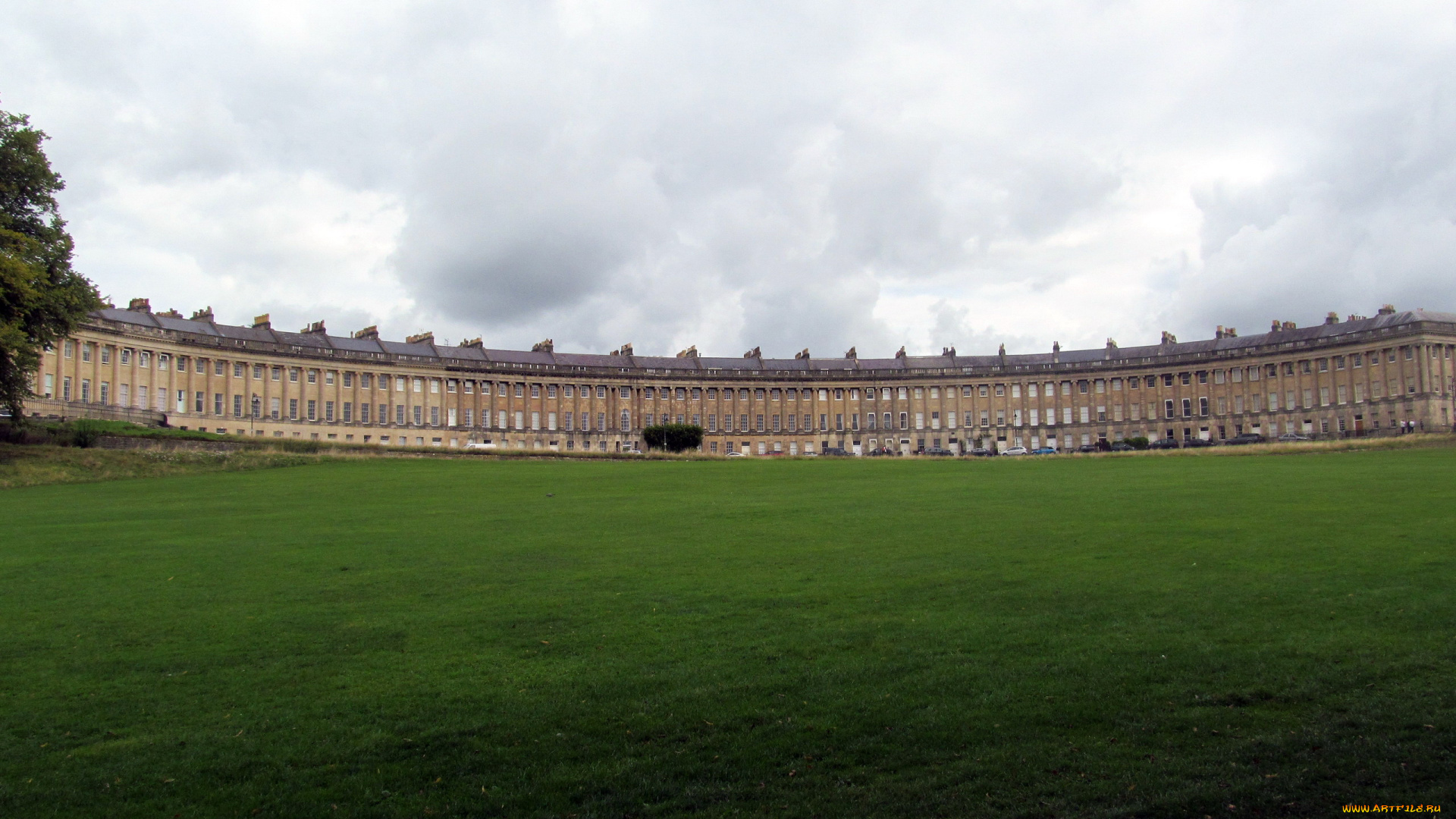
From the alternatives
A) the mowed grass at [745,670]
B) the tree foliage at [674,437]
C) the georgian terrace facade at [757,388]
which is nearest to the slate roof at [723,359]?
the georgian terrace facade at [757,388]

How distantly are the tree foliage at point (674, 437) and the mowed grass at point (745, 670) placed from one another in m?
56.3

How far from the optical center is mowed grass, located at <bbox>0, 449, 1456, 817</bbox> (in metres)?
7.69

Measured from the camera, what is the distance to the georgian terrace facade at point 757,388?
82.9m

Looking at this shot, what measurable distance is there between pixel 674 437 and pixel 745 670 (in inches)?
2639

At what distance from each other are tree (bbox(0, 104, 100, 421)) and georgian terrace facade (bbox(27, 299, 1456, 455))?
115ft

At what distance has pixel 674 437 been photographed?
77.2 metres

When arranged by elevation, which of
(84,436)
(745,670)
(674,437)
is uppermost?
(84,436)

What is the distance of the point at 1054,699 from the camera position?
9.27 metres

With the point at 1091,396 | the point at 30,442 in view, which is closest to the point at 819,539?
the point at 30,442

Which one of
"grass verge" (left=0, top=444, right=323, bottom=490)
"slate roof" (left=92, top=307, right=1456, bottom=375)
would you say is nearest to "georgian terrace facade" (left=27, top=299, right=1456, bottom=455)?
"slate roof" (left=92, top=307, right=1456, bottom=375)

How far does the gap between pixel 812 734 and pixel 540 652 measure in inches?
153

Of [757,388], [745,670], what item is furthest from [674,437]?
[745,670]

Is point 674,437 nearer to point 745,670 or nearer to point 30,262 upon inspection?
point 30,262

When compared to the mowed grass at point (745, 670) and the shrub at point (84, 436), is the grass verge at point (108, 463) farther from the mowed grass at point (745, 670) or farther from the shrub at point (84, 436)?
the mowed grass at point (745, 670)
